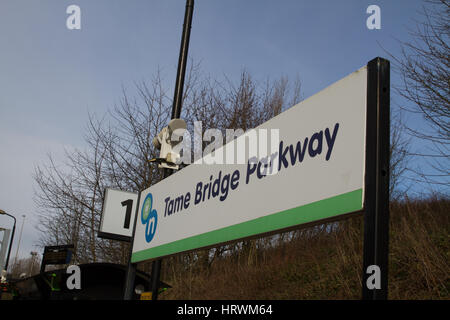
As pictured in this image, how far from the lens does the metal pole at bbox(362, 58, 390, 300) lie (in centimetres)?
192

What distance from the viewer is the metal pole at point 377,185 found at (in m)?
1.92

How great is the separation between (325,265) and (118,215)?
21.8ft

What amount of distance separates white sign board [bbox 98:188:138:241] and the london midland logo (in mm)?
351

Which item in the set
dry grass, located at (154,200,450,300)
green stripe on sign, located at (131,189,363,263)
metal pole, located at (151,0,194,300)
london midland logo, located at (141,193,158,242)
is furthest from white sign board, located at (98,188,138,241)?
dry grass, located at (154,200,450,300)

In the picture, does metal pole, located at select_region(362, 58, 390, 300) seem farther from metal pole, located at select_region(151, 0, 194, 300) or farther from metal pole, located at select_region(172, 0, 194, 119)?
metal pole, located at select_region(172, 0, 194, 119)

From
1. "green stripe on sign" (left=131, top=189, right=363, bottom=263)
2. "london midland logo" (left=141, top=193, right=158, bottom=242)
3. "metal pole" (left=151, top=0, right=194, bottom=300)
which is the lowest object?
"green stripe on sign" (left=131, top=189, right=363, bottom=263)

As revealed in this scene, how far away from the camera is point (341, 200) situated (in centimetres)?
216

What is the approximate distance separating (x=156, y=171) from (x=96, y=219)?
2956 millimetres

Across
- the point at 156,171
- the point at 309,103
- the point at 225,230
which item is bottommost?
the point at 225,230

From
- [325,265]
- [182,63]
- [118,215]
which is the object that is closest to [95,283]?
[118,215]

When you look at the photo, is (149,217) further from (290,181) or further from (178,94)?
(290,181)

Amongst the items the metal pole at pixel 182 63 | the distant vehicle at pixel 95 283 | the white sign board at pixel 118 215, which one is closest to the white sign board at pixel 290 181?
the white sign board at pixel 118 215

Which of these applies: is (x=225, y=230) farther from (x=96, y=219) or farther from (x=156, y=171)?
(x=96, y=219)
